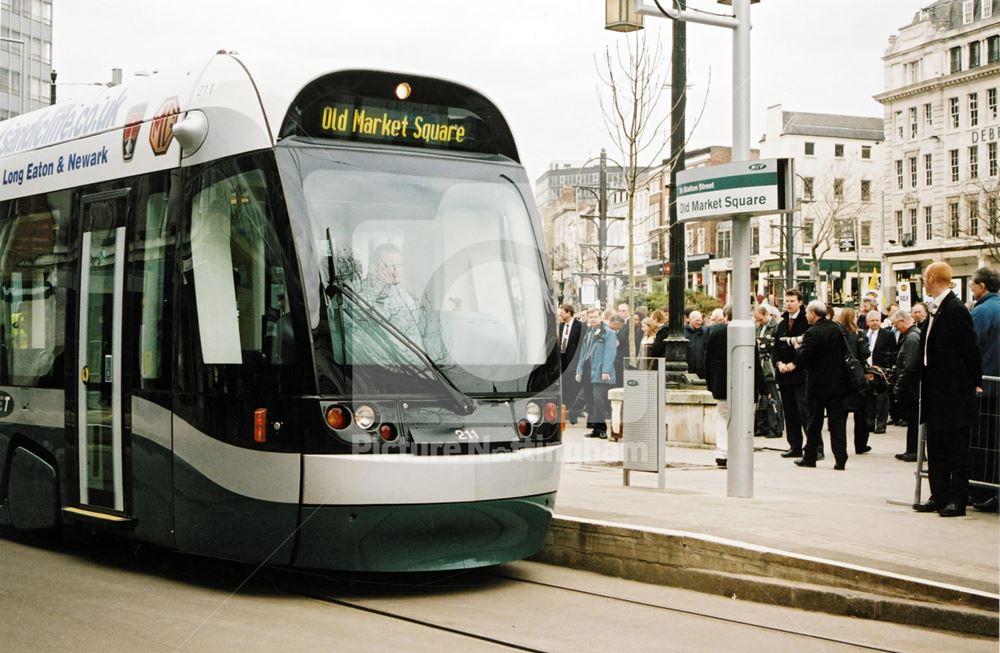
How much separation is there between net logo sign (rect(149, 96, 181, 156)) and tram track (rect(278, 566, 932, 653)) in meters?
2.95

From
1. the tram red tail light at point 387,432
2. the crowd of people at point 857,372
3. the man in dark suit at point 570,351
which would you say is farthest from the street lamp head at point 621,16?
the man in dark suit at point 570,351

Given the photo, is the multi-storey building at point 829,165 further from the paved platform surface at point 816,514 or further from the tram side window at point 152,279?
the tram side window at point 152,279

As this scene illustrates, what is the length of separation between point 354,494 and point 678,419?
35.4 ft

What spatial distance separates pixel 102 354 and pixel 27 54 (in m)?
85.4

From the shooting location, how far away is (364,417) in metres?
6.95

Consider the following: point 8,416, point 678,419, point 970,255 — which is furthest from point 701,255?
point 8,416

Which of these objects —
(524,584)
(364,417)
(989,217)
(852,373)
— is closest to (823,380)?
(852,373)

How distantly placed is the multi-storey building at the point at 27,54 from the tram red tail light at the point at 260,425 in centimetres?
8220

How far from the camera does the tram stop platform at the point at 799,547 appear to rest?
684 cm

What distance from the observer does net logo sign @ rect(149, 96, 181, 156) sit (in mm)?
7930

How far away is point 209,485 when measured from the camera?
734cm

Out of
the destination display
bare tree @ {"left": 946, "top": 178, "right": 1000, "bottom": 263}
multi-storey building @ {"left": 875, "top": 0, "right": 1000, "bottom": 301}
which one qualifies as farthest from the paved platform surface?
multi-storey building @ {"left": 875, "top": 0, "right": 1000, "bottom": 301}

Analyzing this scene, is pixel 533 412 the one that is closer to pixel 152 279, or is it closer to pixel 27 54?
pixel 152 279

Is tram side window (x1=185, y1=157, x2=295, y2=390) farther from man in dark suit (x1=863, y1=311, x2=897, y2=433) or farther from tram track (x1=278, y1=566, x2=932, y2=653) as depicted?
man in dark suit (x1=863, y1=311, x2=897, y2=433)
